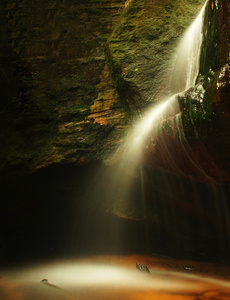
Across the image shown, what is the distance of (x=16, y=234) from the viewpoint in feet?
21.6

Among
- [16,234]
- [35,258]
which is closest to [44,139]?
[16,234]

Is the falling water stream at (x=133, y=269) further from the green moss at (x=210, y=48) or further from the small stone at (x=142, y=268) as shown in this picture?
the green moss at (x=210, y=48)

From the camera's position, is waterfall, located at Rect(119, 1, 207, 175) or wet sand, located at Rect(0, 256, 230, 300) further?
waterfall, located at Rect(119, 1, 207, 175)

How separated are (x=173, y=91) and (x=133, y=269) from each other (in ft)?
12.0

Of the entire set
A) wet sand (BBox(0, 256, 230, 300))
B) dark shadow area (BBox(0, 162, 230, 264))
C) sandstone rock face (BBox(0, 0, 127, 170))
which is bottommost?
wet sand (BBox(0, 256, 230, 300))

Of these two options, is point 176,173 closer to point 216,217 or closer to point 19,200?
point 216,217

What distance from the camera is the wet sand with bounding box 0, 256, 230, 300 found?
3.54 meters

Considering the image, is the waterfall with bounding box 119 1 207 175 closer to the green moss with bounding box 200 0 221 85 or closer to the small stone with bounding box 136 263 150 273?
the green moss with bounding box 200 0 221 85

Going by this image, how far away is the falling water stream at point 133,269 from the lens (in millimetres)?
3652

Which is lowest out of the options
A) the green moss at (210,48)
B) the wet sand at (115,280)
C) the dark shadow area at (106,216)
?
the wet sand at (115,280)

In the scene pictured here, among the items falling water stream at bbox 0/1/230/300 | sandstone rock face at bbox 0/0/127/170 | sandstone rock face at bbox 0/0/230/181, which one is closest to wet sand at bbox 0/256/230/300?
falling water stream at bbox 0/1/230/300

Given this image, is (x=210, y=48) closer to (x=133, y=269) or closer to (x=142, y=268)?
(x=142, y=268)

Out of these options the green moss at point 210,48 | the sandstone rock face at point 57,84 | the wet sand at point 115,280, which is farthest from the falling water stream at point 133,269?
the sandstone rock face at point 57,84

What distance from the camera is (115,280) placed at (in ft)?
14.3
